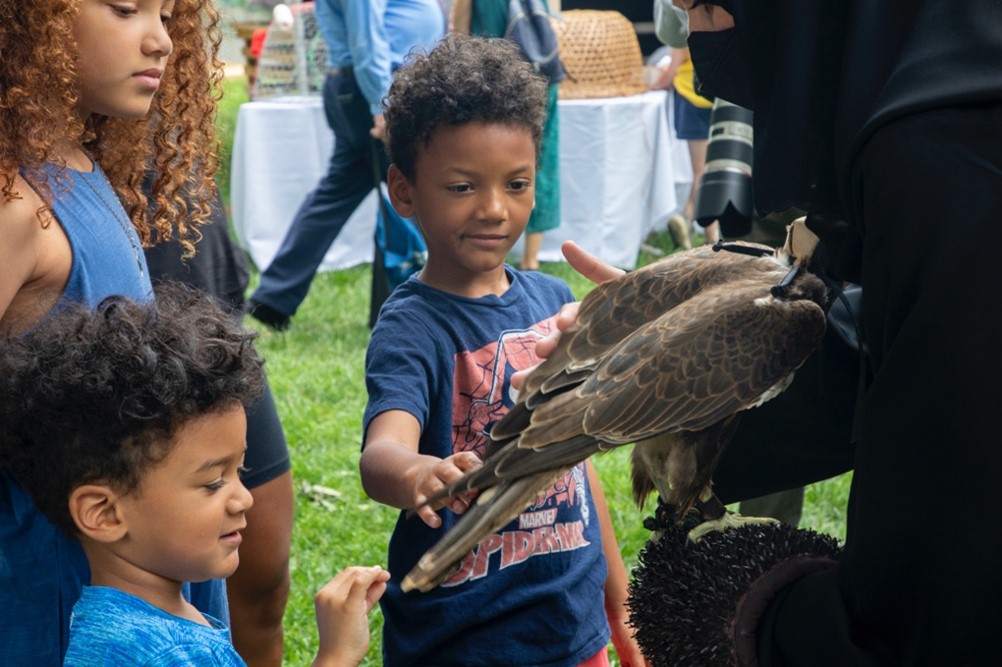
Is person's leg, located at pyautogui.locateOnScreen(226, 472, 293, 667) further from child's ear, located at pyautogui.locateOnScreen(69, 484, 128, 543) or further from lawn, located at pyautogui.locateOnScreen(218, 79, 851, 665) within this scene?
child's ear, located at pyautogui.locateOnScreen(69, 484, 128, 543)

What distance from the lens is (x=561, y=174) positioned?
949 cm

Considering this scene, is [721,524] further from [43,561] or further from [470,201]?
[43,561]

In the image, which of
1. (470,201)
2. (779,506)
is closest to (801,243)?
(470,201)

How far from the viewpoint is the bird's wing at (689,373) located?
6.29 feet

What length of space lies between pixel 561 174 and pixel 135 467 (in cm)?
776

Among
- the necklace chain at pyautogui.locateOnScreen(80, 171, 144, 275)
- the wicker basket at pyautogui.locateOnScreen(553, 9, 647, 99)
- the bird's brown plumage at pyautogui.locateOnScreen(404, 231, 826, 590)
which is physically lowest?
the wicker basket at pyautogui.locateOnScreen(553, 9, 647, 99)

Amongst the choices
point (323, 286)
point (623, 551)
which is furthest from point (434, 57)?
point (323, 286)

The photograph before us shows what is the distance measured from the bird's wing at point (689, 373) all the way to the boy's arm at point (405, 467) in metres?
0.18

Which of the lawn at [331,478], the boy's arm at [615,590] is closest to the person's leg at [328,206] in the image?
the lawn at [331,478]

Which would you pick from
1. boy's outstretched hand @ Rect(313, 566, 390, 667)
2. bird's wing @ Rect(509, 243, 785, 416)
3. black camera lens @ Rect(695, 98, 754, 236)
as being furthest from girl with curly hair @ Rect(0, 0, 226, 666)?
black camera lens @ Rect(695, 98, 754, 236)

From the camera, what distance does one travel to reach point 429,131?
2.65m

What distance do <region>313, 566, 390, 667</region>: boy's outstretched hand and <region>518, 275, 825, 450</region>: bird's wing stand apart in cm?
37

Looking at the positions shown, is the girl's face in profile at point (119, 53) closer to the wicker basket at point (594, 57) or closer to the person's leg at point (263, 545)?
the person's leg at point (263, 545)

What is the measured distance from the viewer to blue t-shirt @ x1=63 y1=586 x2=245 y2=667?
73.0 inches
